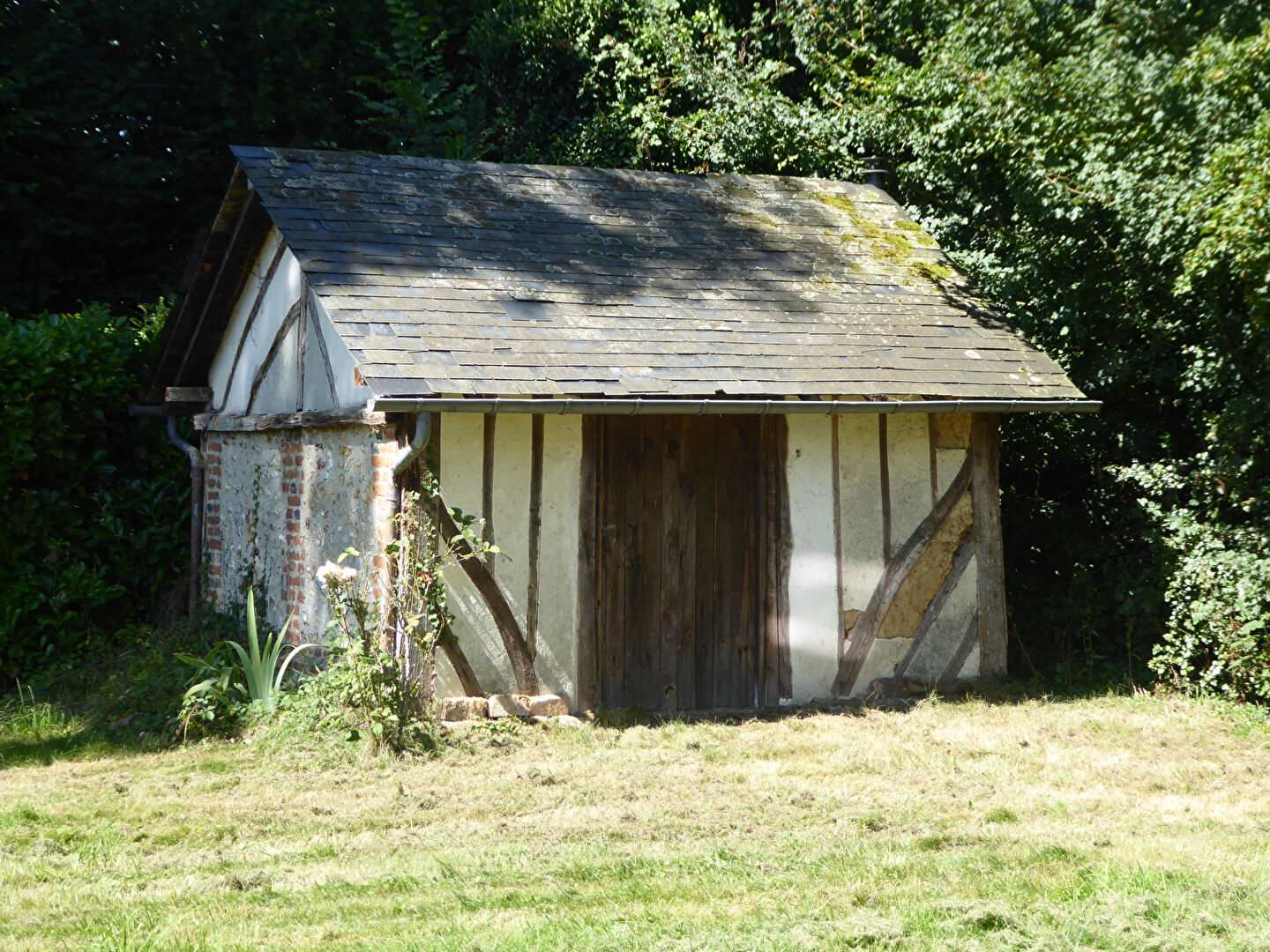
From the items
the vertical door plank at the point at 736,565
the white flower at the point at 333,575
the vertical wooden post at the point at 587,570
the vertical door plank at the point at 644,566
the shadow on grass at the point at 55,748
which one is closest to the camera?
the white flower at the point at 333,575

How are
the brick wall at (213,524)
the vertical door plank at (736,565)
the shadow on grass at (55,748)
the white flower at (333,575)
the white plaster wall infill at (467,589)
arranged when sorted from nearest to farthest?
the white flower at (333,575) < the shadow on grass at (55,748) < the white plaster wall infill at (467,589) < the vertical door plank at (736,565) < the brick wall at (213,524)

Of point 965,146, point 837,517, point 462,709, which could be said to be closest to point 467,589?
point 462,709

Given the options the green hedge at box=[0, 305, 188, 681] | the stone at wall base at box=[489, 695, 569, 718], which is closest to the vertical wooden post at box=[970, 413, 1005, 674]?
the stone at wall base at box=[489, 695, 569, 718]

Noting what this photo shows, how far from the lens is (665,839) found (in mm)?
5203

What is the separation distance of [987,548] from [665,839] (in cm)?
429

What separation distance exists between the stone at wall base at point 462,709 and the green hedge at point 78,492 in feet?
10.5

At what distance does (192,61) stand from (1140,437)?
1154 centimetres

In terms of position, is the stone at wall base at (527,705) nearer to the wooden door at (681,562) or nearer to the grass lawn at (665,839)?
the grass lawn at (665,839)

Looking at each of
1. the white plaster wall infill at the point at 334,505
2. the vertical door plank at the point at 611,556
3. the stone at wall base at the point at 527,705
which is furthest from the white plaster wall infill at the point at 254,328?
the stone at wall base at the point at 527,705

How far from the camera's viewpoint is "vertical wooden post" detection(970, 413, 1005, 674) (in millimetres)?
8594

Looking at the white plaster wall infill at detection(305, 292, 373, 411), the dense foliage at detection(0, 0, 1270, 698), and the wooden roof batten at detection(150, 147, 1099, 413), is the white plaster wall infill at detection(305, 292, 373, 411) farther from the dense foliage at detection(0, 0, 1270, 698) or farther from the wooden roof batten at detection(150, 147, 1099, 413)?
the dense foliage at detection(0, 0, 1270, 698)

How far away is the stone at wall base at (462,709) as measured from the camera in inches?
278

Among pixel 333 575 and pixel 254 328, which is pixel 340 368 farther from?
pixel 254 328

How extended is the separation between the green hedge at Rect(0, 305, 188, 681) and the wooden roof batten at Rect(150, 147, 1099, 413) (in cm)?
53
